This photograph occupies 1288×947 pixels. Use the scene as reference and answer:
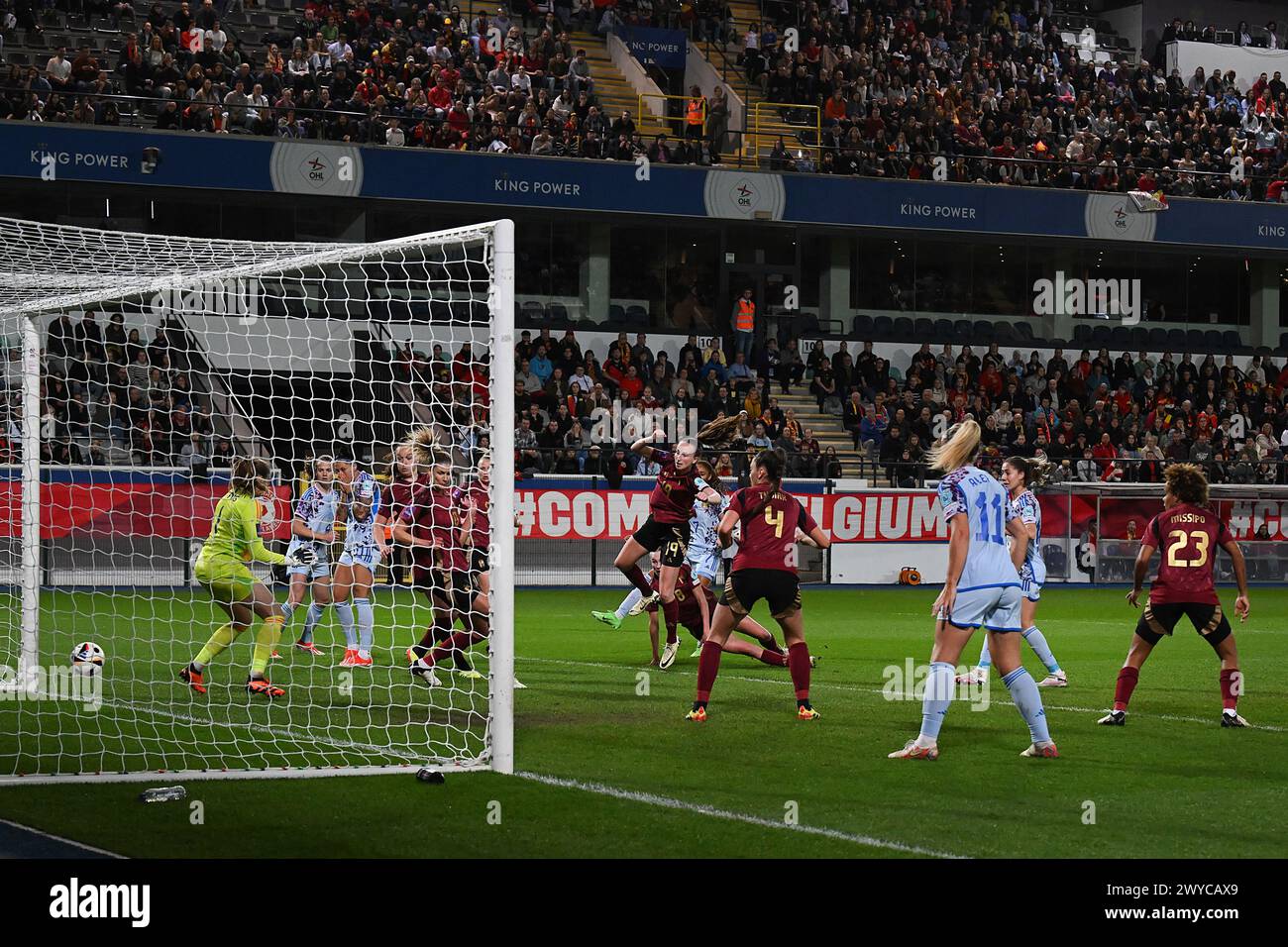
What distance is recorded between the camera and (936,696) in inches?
360

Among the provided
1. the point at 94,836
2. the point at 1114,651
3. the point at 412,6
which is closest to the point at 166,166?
the point at 412,6

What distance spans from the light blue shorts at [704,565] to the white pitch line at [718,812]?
6.52 m

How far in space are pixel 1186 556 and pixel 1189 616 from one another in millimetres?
432

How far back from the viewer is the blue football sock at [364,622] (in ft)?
44.4

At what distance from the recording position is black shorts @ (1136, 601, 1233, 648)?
1065 centimetres

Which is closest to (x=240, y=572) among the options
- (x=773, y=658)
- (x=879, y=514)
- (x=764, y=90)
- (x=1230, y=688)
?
(x=773, y=658)

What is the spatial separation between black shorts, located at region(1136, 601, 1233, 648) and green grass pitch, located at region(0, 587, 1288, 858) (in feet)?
2.26

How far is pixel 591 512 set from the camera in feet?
88.4

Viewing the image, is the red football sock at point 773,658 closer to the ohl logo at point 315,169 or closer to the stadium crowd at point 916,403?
the stadium crowd at point 916,403

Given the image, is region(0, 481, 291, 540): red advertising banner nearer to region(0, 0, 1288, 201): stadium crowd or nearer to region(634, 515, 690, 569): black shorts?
region(634, 515, 690, 569): black shorts

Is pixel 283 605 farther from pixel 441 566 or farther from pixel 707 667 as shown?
pixel 707 667

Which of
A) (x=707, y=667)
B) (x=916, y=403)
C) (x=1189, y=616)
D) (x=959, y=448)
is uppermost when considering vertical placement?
(x=916, y=403)

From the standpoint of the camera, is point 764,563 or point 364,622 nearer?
point 764,563
